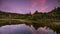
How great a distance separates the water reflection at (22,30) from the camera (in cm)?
231

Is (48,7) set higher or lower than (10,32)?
higher

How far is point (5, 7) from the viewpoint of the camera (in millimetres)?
2355

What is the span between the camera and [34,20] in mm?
2334

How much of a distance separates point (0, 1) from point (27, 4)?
1.22ft

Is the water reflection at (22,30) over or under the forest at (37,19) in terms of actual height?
under

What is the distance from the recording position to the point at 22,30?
2.34 meters

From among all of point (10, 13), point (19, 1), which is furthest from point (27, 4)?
point (10, 13)

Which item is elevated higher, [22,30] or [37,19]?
[37,19]

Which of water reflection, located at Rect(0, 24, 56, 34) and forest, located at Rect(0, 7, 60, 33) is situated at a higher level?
forest, located at Rect(0, 7, 60, 33)

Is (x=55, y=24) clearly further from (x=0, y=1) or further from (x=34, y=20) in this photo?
(x=0, y=1)

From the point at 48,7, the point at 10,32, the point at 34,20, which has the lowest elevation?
the point at 10,32

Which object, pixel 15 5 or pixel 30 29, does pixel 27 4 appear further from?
pixel 30 29

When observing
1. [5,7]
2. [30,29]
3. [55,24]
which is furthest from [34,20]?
[5,7]

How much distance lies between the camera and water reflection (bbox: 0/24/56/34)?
2309 millimetres
